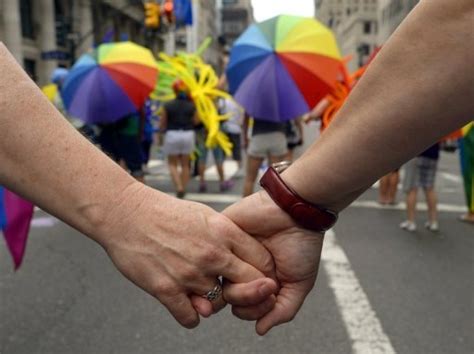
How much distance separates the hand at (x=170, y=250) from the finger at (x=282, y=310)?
200 millimetres

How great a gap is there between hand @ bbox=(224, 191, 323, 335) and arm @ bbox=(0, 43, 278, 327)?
0.13 metres

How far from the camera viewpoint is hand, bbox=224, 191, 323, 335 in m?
1.84

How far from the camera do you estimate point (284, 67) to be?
581cm

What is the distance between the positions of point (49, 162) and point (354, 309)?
2.59 meters

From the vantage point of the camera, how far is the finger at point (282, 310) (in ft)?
6.03

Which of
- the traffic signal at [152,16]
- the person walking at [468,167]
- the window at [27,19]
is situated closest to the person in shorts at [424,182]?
the person walking at [468,167]

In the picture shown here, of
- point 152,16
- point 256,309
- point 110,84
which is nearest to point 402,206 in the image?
point 110,84

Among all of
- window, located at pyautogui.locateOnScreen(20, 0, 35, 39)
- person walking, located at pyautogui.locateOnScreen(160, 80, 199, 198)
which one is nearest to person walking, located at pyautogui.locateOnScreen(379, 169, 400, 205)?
person walking, located at pyautogui.locateOnScreen(160, 80, 199, 198)

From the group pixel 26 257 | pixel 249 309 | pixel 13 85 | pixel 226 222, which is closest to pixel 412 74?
pixel 226 222

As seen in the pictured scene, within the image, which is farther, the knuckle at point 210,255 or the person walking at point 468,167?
the person walking at point 468,167

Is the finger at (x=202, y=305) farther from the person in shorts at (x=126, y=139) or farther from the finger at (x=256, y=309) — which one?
the person in shorts at (x=126, y=139)

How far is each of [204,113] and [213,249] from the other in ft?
22.4

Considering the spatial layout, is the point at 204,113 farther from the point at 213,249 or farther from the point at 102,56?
the point at 213,249

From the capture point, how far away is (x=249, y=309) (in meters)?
1.81
